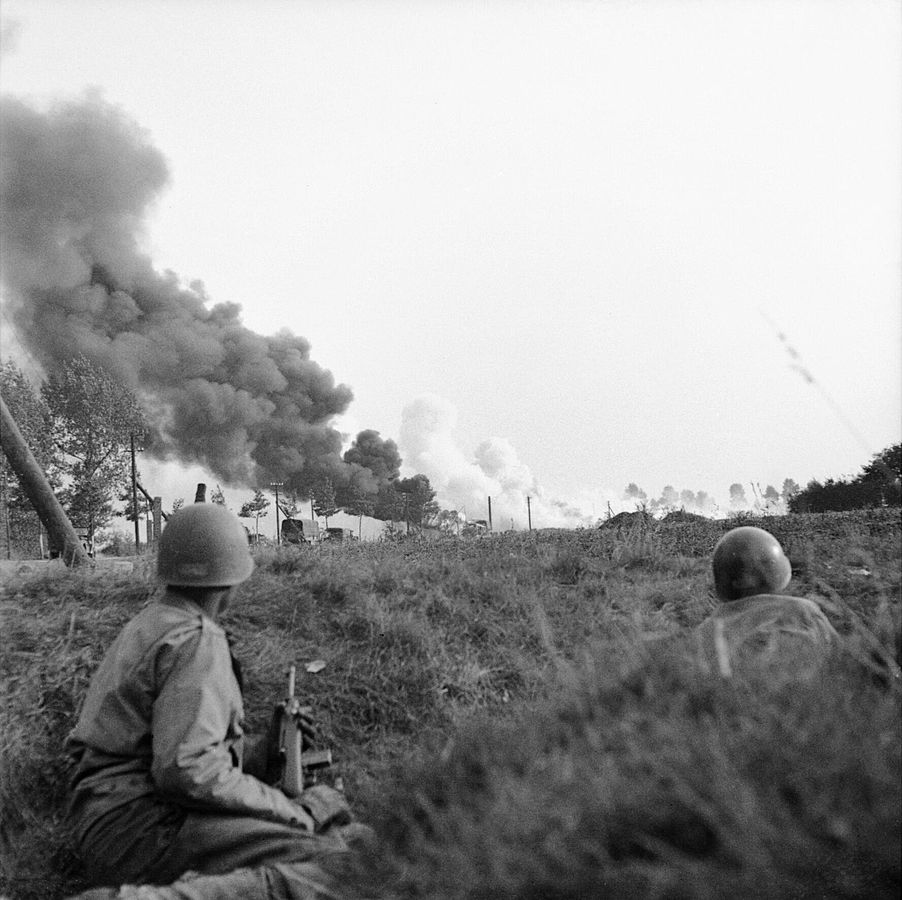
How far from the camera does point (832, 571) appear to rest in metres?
8.49

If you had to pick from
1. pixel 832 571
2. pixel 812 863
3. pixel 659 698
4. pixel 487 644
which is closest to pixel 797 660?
pixel 659 698

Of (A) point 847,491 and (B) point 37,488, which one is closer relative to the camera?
(B) point 37,488

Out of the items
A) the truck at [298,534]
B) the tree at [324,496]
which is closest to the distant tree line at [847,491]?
the truck at [298,534]

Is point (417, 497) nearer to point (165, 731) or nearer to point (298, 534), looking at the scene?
point (298, 534)

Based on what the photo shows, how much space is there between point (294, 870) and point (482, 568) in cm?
624

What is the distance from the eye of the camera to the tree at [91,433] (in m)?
46.2

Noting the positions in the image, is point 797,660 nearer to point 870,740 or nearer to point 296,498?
point 870,740

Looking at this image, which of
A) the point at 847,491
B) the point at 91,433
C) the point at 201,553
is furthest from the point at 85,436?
the point at 201,553

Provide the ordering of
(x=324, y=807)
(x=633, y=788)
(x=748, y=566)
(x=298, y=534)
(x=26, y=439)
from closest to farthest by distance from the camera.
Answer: (x=633, y=788), (x=324, y=807), (x=748, y=566), (x=298, y=534), (x=26, y=439)

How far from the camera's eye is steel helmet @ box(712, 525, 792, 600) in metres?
4.88

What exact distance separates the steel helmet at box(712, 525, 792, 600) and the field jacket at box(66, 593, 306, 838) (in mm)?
2656

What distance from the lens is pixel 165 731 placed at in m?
3.33

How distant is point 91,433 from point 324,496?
23846 millimetres

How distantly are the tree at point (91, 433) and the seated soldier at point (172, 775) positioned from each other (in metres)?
45.3
